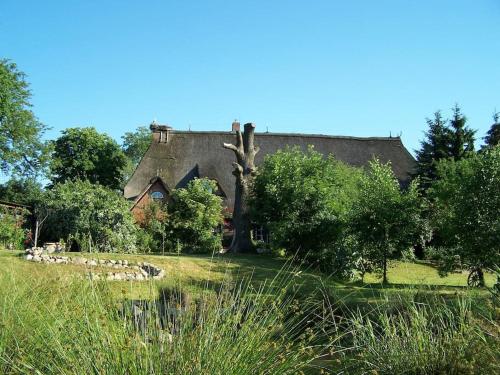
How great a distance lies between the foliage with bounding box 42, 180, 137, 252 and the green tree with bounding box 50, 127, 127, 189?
21.8 m

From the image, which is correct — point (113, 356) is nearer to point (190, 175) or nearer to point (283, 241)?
point (283, 241)

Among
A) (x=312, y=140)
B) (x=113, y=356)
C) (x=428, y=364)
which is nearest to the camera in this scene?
(x=113, y=356)

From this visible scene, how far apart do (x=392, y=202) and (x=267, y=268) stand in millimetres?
4379

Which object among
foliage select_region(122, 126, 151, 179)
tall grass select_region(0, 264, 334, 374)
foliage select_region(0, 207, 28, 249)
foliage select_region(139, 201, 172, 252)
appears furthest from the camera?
foliage select_region(122, 126, 151, 179)

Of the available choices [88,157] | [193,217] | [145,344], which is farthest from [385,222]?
[88,157]

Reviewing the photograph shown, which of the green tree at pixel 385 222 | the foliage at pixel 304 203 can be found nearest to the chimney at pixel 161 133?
the foliage at pixel 304 203

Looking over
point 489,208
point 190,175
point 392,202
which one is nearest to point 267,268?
point 392,202

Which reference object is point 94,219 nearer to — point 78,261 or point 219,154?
point 78,261

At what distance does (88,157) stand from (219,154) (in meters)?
14.8

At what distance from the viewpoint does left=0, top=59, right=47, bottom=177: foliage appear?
106ft

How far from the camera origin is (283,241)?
18.6 metres

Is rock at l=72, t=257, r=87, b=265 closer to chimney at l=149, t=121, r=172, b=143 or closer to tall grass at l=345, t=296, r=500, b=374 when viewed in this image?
tall grass at l=345, t=296, r=500, b=374

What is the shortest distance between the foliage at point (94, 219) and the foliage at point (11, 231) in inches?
53.9

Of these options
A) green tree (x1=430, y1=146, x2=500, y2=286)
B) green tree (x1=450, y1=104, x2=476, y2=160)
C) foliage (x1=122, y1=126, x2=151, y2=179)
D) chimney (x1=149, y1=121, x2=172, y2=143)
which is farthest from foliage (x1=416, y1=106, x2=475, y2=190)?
foliage (x1=122, y1=126, x2=151, y2=179)
